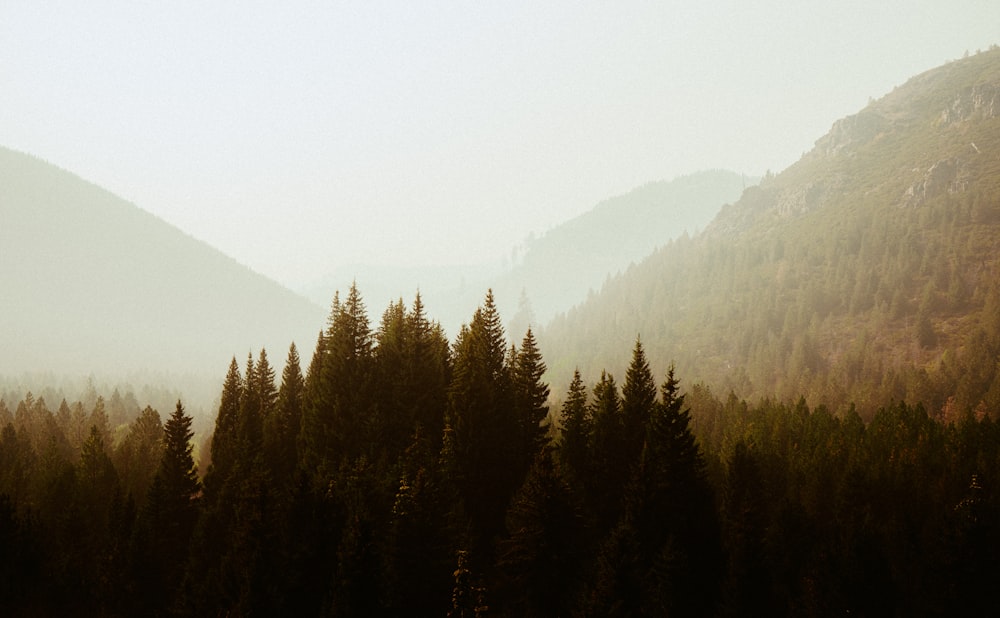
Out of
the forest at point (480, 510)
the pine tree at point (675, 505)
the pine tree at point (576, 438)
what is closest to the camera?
the forest at point (480, 510)

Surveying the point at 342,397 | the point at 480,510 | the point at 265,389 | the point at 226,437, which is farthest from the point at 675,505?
the point at 265,389

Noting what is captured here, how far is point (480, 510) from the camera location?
159 feet

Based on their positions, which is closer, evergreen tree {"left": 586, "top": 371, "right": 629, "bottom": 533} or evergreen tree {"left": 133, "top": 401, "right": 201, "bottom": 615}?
evergreen tree {"left": 586, "top": 371, "right": 629, "bottom": 533}

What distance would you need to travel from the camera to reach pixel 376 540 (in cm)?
3988

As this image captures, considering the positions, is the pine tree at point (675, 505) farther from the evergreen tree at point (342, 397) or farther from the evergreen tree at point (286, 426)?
the evergreen tree at point (286, 426)

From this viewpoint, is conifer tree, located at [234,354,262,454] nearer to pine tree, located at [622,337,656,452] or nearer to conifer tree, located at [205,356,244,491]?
conifer tree, located at [205,356,244,491]

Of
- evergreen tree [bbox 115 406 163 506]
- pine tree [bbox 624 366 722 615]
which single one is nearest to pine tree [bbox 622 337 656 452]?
pine tree [bbox 624 366 722 615]

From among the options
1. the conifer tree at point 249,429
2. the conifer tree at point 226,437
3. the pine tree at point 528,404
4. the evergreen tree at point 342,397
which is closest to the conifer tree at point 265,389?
the conifer tree at point 226,437

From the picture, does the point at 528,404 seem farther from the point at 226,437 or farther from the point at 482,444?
the point at 226,437

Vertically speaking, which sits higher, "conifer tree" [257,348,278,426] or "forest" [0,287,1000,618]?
"conifer tree" [257,348,278,426]

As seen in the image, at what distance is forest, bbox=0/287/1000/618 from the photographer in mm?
38000

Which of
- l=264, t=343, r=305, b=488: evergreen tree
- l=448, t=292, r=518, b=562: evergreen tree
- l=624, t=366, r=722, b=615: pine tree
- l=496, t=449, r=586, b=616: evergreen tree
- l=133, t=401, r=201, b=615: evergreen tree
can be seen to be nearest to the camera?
l=496, t=449, r=586, b=616: evergreen tree

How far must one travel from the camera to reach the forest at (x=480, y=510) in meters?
38.0

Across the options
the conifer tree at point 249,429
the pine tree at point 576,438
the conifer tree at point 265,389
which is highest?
the conifer tree at point 265,389
